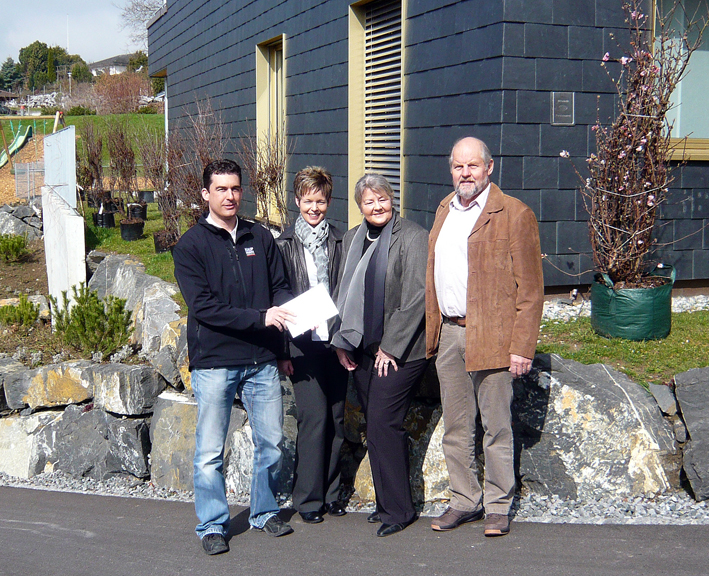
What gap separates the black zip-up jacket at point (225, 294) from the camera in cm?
391

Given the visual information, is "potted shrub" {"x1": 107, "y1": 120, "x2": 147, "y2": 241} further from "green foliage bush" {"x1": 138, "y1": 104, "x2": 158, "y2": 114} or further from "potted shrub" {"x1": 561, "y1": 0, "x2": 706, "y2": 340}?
"green foliage bush" {"x1": 138, "y1": 104, "x2": 158, "y2": 114}

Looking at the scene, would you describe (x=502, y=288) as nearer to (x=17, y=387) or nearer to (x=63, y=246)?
(x=17, y=387)

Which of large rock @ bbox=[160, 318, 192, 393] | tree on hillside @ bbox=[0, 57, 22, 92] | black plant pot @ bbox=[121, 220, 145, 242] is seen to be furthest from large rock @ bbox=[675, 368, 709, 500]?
tree on hillside @ bbox=[0, 57, 22, 92]

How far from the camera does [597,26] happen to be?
20.1ft

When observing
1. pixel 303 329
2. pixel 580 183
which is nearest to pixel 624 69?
pixel 580 183

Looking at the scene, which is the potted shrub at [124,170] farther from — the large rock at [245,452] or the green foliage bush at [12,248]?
the large rock at [245,452]

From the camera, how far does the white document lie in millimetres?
3941

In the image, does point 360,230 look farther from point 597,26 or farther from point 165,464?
point 597,26

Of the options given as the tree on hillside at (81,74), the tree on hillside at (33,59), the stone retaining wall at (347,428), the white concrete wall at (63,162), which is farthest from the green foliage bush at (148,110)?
the tree on hillside at (33,59)

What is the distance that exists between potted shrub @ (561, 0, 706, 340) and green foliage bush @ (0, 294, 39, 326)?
670 centimetres

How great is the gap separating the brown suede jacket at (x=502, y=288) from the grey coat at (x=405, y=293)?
11.8 inches

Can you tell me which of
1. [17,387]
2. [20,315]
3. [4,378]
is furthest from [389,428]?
[20,315]

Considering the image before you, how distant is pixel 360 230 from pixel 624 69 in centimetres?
335

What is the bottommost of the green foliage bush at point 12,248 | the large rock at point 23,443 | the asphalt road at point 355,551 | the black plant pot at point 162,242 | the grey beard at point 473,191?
the large rock at point 23,443
